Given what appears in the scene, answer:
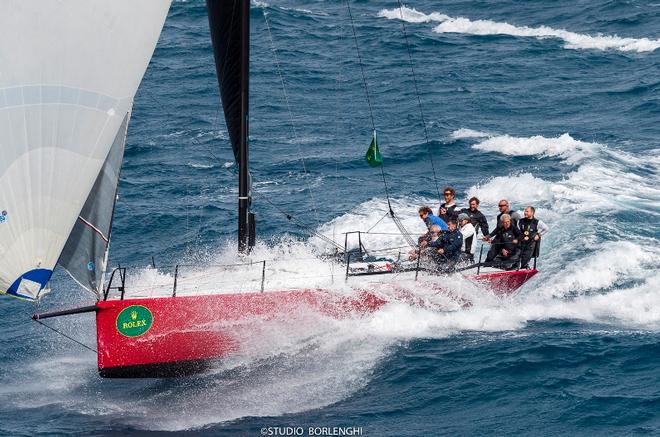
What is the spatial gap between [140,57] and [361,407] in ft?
20.3

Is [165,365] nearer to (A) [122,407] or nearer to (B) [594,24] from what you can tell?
(A) [122,407]

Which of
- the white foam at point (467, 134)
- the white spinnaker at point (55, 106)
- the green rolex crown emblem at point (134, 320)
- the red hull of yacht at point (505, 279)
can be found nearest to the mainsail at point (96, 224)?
the white spinnaker at point (55, 106)

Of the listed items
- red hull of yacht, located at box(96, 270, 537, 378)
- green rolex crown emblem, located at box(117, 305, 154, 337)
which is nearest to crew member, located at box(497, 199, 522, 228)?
red hull of yacht, located at box(96, 270, 537, 378)

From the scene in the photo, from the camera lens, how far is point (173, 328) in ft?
55.5

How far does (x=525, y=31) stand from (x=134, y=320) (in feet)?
88.3

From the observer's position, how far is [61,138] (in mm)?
14555

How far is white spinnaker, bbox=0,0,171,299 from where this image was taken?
46.6ft

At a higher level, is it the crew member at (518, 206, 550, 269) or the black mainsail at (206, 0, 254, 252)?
the black mainsail at (206, 0, 254, 252)

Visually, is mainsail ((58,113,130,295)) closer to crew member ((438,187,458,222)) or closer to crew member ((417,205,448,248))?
crew member ((417,205,448,248))

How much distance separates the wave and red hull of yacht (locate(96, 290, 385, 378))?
23.9 meters

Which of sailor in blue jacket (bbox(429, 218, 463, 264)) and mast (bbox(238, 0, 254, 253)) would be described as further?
sailor in blue jacket (bbox(429, 218, 463, 264))

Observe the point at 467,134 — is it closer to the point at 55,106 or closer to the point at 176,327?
the point at 176,327

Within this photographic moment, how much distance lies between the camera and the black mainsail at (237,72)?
1741cm

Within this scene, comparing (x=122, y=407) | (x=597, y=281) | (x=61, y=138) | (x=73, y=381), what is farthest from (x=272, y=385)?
(x=597, y=281)
